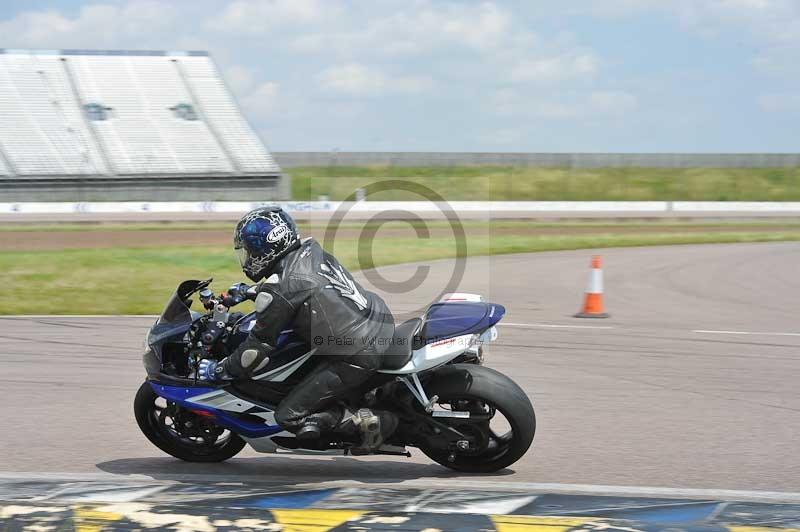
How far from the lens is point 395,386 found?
548 cm

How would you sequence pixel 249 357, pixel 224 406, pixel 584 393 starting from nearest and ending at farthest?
pixel 249 357 → pixel 224 406 → pixel 584 393

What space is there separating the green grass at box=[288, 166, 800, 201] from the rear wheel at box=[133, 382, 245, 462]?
53.1 meters

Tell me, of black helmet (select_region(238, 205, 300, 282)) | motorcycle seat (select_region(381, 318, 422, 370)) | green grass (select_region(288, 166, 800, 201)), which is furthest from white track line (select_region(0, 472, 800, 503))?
green grass (select_region(288, 166, 800, 201))

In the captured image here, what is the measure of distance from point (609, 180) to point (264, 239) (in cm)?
6196

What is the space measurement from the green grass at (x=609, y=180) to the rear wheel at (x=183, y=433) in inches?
2092

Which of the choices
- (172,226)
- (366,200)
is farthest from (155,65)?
(172,226)

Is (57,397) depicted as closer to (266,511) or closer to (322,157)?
(266,511)

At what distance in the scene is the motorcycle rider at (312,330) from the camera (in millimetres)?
5211

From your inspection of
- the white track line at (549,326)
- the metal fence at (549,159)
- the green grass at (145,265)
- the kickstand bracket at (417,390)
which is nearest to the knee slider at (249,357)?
the kickstand bracket at (417,390)

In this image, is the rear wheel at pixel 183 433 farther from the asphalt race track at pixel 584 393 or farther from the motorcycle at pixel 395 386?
the motorcycle at pixel 395 386

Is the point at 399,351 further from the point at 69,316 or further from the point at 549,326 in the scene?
the point at 69,316

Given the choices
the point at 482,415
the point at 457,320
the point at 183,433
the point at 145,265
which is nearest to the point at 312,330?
the point at 457,320

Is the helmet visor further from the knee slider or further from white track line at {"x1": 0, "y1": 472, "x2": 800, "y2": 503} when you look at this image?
white track line at {"x1": 0, "y1": 472, "x2": 800, "y2": 503}

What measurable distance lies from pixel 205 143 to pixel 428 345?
162 feet
